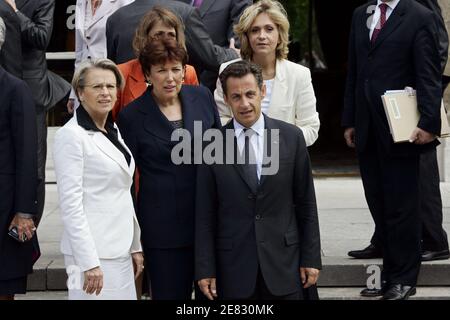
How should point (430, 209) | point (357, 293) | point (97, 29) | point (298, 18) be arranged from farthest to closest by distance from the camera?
1. point (298, 18)
2. point (430, 209)
3. point (97, 29)
4. point (357, 293)

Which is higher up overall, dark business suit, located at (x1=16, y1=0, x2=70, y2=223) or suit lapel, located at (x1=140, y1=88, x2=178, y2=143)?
dark business suit, located at (x1=16, y1=0, x2=70, y2=223)

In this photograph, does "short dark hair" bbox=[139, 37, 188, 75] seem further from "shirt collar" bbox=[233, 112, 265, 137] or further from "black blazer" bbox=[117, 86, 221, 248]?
"shirt collar" bbox=[233, 112, 265, 137]

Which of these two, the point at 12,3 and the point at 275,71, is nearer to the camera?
the point at 275,71

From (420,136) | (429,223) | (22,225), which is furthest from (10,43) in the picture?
(429,223)

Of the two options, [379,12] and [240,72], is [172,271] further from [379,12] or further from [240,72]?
[379,12]

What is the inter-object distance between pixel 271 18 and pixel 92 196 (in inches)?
63.9

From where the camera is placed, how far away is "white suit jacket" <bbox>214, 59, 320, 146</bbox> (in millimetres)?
6684

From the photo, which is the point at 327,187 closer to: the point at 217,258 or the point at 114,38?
the point at 114,38

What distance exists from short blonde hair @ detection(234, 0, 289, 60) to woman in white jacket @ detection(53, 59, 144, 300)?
42.5 inches

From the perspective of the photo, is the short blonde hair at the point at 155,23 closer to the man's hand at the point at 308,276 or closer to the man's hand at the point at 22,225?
the man's hand at the point at 22,225

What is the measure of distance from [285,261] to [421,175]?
219 cm

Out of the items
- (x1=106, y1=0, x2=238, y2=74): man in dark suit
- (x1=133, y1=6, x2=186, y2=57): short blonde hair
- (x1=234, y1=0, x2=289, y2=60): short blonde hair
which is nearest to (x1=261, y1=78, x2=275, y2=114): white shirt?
(x1=234, y1=0, x2=289, y2=60): short blonde hair

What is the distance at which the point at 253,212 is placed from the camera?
227 inches

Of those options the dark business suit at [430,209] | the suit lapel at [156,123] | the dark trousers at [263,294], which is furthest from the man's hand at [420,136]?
the suit lapel at [156,123]
